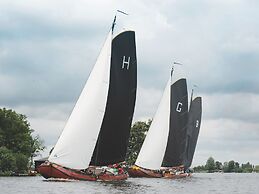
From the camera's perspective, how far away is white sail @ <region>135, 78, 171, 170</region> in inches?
3649

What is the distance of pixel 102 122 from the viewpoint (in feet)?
217

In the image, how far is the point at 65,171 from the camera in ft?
202

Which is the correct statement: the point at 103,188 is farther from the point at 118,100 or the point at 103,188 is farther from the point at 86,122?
the point at 118,100

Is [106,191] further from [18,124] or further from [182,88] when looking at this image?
[18,124]

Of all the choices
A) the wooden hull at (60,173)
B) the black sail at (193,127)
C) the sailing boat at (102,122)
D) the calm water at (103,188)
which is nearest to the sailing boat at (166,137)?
the black sail at (193,127)

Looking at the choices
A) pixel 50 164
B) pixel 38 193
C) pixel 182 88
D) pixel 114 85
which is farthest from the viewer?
pixel 182 88

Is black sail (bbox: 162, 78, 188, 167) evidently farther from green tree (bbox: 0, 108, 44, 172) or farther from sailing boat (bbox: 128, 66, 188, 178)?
green tree (bbox: 0, 108, 44, 172)

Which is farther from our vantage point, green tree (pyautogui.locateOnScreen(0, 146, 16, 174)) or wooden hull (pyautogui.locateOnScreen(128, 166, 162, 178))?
green tree (pyautogui.locateOnScreen(0, 146, 16, 174))

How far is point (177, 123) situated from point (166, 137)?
4.12 m

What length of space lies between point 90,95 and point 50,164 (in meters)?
7.87

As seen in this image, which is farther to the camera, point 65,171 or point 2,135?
point 2,135

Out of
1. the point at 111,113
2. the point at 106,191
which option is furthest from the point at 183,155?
the point at 106,191

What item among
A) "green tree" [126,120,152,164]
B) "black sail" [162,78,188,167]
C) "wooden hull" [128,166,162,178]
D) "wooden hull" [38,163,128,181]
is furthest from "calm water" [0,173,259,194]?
"green tree" [126,120,152,164]

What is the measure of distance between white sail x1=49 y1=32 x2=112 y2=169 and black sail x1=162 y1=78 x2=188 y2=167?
32.9 metres
